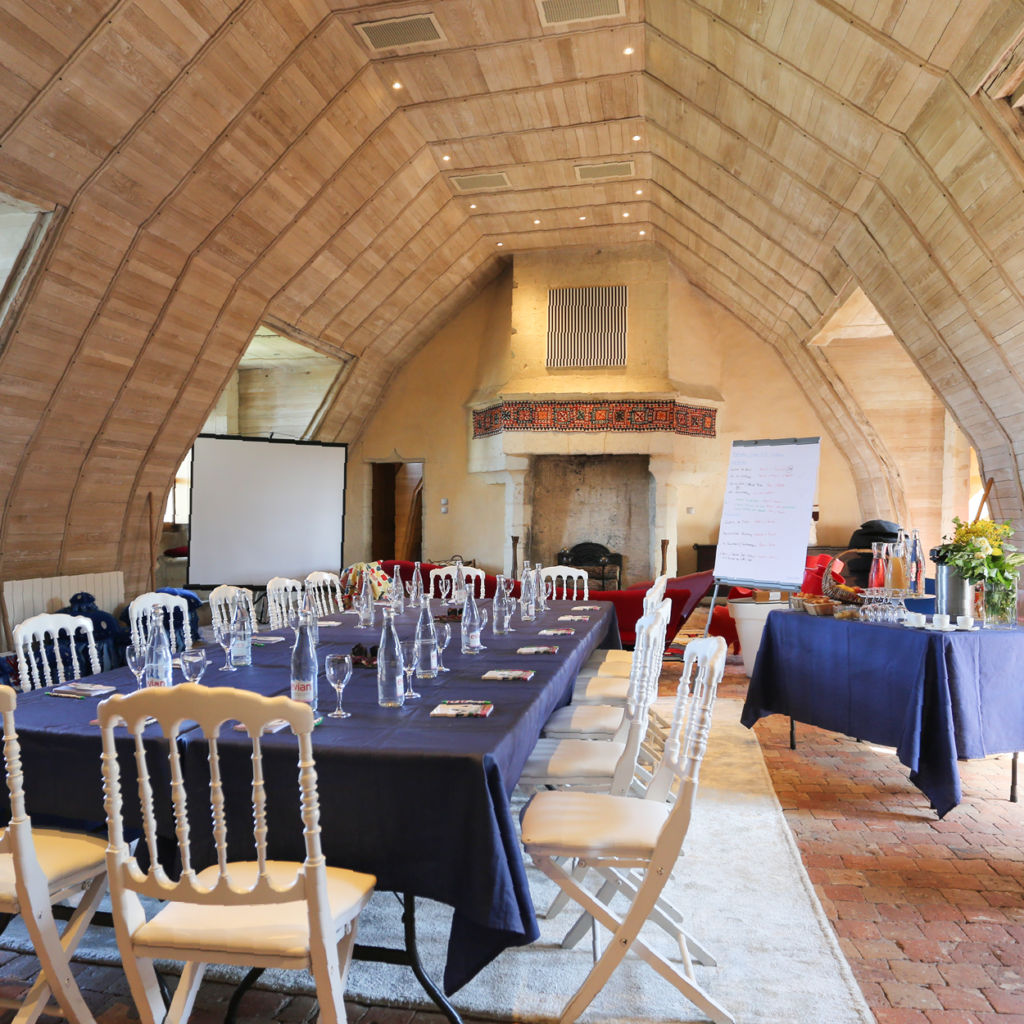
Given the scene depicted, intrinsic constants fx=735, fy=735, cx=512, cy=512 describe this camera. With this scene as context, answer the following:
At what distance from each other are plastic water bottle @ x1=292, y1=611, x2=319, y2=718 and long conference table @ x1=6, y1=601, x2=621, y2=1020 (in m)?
0.17

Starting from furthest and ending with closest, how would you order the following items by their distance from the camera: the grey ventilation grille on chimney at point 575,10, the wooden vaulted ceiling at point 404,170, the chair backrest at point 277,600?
the grey ventilation grille on chimney at point 575,10, the chair backrest at point 277,600, the wooden vaulted ceiling at point 404,170

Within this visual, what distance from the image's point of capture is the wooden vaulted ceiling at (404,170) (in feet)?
15.2

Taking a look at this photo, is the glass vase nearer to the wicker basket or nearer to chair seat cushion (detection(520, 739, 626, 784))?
the wicker basket

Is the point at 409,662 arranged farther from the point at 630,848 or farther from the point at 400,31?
the point at 400,31

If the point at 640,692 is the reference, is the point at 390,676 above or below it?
above

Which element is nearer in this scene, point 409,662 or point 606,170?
point 409,662

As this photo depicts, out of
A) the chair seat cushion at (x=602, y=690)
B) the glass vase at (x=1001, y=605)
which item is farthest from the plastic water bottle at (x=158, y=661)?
the glass vase at (x=1001, y=605)

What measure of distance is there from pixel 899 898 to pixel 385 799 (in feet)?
7.17

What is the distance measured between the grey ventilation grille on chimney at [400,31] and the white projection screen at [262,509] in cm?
493

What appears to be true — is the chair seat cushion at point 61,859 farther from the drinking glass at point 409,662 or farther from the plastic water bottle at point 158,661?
the drinking glass at point 409,662

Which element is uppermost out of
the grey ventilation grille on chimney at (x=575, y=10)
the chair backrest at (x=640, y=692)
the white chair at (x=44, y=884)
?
the grey ventilation grille on chimney at (x=575, y=10)

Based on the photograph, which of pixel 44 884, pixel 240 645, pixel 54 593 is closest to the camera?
pixel 44 884

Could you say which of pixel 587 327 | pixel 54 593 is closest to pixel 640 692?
pixel 54 593

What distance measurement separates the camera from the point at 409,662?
3.34m
